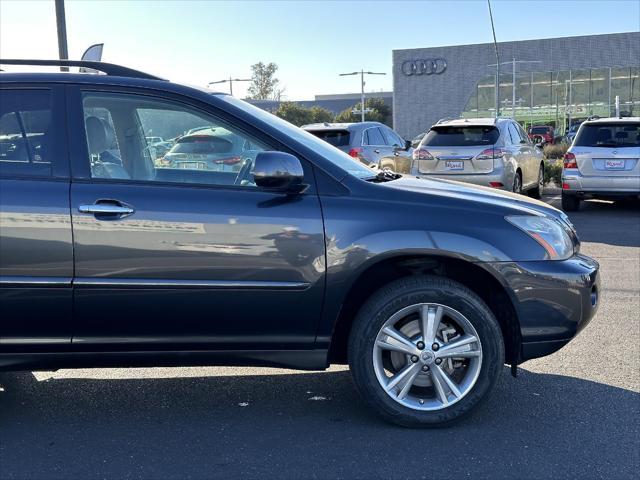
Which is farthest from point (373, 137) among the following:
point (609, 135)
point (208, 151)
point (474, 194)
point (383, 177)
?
point (208, 151)

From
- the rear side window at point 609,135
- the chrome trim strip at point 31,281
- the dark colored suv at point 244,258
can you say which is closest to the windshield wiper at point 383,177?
the dark colored suv at point 244,258

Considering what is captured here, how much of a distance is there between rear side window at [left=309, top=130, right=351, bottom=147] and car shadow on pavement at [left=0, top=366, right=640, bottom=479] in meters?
9.26

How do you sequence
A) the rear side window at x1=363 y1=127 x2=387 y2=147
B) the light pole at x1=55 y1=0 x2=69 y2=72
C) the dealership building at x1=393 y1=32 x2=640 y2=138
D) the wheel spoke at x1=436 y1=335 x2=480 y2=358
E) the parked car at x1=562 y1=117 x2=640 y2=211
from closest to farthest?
the wheel spoke at x1=436 y1=335 x2=480 y2=358 → the light pole at x1=55 y1=0 x2=69 y2=72 → the parked car at x1=562 y1=117 x2=640 y2=211 → the rear side window at x1=363 y1=127 x2=387 y2=147 → the dealership building at x1=393 y1=32 x2=640 y2=138

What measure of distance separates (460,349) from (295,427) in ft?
3.20

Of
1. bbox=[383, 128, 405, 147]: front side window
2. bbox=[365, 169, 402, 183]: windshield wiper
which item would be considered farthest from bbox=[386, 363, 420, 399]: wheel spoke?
bbox=[383, 128, 405, 147]: front side window

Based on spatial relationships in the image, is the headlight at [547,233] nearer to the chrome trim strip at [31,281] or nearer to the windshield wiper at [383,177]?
the windshield wiper at [383,177]

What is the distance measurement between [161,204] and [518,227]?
1828 mm

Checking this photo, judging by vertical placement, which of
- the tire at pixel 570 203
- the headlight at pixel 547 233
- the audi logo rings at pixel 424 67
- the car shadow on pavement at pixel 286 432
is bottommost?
the car shadow on pavement at pixel 286 432

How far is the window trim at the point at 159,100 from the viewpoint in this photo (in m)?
3.68

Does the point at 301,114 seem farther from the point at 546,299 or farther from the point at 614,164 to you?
the point at 546,299

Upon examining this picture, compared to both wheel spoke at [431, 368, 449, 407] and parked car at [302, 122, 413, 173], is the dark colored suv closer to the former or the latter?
wheel spoke at [431, 368, 449, 407]

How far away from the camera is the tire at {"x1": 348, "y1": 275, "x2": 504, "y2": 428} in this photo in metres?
3.73

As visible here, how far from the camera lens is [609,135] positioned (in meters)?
12.1

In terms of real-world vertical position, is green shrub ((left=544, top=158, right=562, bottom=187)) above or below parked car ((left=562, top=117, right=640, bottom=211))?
below
